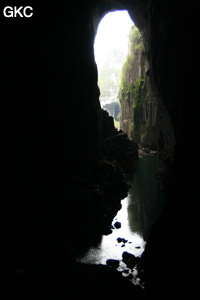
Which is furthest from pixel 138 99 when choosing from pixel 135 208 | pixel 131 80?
pixel 135 208

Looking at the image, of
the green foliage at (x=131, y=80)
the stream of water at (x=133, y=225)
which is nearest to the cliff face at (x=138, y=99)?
the green foliage at (x=131, y=80)

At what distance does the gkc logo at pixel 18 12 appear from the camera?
472 inches

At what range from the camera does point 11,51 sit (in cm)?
1232

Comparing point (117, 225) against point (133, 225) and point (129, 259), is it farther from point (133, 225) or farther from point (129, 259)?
point (129, 259)

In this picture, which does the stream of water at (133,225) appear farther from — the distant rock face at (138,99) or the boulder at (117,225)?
the distant rock face at (138,99)

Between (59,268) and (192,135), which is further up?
(192,135)

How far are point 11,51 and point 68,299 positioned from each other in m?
11.5

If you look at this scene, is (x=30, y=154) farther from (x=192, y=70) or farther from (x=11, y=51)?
(x=192, y=70)

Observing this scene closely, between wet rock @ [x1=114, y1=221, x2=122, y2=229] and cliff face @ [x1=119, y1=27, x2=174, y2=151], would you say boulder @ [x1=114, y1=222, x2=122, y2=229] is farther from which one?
cliff face @ [x1=119, y1=27, x2=174, y2=151]

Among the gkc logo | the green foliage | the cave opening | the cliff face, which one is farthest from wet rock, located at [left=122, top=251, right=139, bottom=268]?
the green foliage

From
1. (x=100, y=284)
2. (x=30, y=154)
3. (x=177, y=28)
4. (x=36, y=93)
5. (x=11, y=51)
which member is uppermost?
(x=177, y=28)

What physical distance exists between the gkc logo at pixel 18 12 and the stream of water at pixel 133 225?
13229 millimetres

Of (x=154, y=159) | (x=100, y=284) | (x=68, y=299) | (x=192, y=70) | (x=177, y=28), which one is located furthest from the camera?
(x=154, y=159)

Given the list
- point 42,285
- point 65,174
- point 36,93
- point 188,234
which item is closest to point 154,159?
point 65,174
